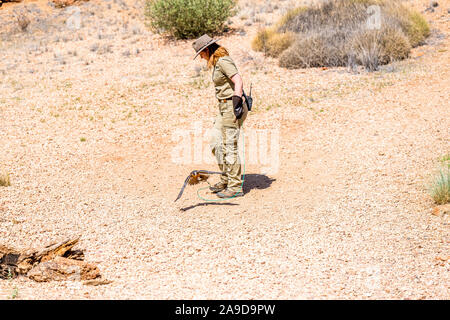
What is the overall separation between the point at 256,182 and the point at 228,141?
3.66 ft

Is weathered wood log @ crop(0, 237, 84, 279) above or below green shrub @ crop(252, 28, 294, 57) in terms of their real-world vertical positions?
above

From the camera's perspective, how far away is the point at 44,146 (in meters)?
8.17

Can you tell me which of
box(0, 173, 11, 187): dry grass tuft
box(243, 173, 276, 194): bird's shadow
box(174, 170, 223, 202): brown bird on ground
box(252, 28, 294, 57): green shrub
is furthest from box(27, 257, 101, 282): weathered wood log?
box(252, 28, 294, 57): green shrub

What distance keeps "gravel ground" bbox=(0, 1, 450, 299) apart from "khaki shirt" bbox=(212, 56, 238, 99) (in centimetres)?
129

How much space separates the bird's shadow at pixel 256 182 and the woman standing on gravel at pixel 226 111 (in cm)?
35

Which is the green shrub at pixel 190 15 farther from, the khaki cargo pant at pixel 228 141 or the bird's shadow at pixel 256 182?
the khaki cargo pant at pixel 228 141

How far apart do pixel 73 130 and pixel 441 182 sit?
627 centimetres

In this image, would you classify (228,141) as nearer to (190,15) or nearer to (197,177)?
(197,177)

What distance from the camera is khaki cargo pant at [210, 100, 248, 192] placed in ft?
18.1

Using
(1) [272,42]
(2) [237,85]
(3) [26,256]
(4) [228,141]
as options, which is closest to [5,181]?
(3) [26,256]

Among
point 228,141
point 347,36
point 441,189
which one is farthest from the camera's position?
point 347,36

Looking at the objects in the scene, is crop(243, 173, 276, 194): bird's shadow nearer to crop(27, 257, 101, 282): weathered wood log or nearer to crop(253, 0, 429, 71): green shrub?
crop(27, 257, 101, 282): weathered wood log

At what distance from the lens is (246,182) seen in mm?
6559
